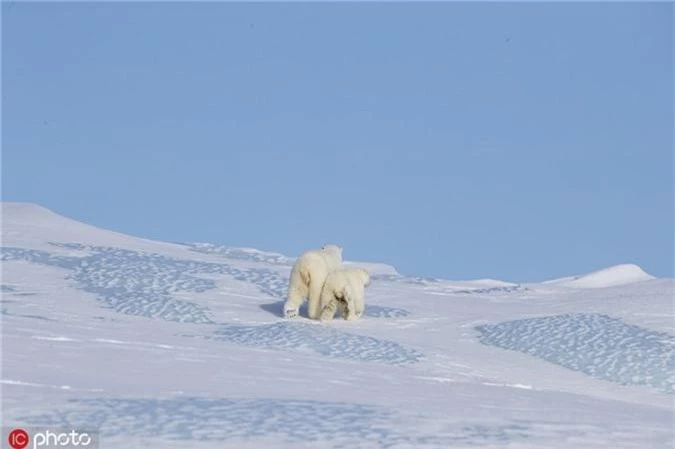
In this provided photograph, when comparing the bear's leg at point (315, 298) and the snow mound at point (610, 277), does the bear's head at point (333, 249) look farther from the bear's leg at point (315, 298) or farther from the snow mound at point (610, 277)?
the snow mound at point (610, 277)

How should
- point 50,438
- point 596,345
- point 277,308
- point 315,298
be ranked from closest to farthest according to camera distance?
point 50,438, point 596,345, point 315,298, point 277,308

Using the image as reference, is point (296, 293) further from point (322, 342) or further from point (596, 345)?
point (596, 345)

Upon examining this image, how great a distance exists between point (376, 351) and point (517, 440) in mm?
6087

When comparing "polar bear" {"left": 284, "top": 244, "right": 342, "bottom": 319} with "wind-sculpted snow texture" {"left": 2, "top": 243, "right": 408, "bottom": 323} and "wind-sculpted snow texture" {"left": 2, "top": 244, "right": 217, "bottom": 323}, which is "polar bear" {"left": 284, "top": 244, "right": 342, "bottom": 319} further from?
"wind-sculpted snow texture" {"left": 2, "top": 244, "right": 217, "bottom": 323}

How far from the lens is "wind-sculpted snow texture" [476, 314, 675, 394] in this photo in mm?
13141

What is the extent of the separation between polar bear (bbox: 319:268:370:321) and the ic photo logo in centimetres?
896

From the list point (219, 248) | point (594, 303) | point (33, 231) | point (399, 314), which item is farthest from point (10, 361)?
point (219, 248)

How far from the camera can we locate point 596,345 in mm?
14078

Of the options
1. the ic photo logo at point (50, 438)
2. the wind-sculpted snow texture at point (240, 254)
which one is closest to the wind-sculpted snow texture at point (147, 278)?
the wind-sculpted snow texture at point (240, 254)

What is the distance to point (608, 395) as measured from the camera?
12.4 m

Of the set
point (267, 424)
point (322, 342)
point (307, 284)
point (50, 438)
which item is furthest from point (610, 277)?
point (50, 438)

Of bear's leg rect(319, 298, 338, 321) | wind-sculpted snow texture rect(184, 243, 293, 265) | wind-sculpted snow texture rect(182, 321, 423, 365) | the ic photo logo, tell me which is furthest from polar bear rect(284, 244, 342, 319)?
the ic photo logo

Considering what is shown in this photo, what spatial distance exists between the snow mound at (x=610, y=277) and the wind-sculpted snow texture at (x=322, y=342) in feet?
43.1

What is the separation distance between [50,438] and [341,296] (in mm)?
9124
